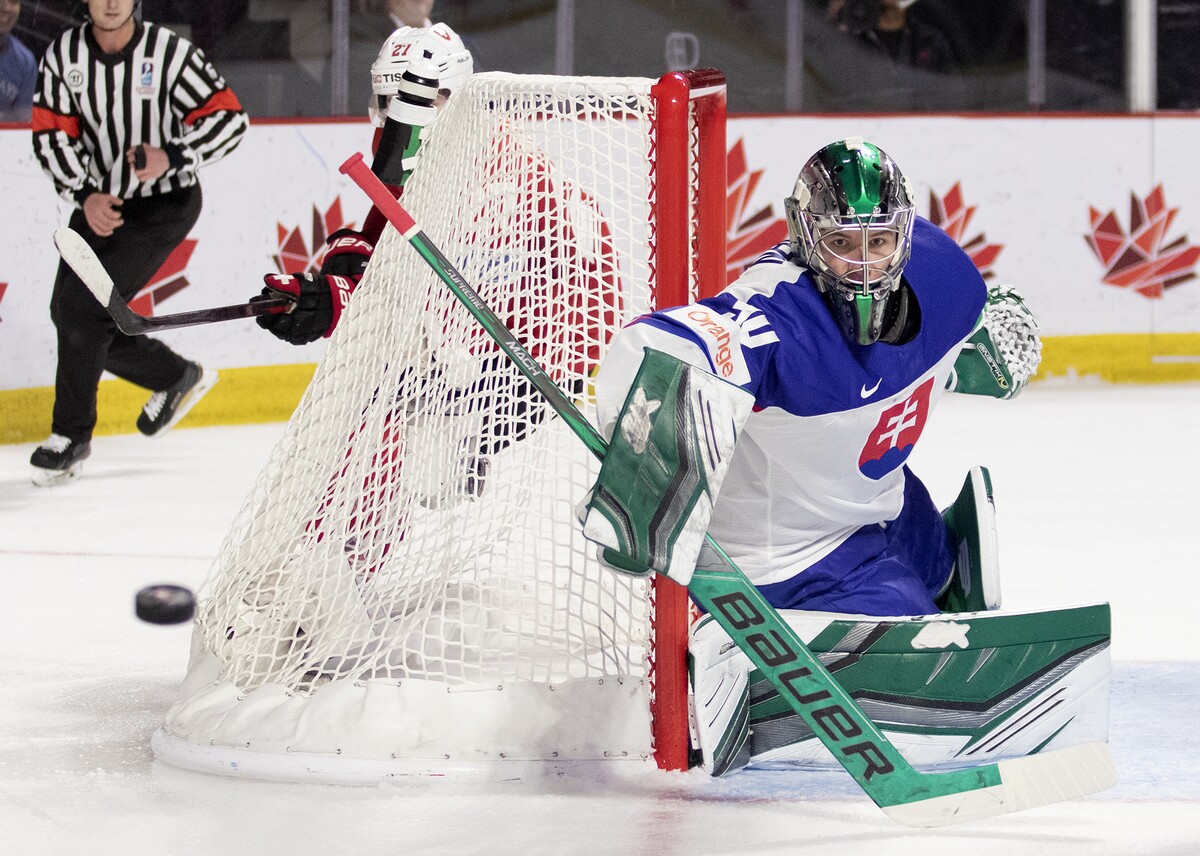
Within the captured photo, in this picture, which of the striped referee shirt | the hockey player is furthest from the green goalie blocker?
the striped referee shirt

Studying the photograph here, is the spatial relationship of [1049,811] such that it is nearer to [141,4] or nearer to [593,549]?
[593,549]

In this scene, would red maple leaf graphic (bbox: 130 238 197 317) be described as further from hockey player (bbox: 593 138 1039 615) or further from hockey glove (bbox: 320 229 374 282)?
hockey player (bbox: 593 138 1039 615)

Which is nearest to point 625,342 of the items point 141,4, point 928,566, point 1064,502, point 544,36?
point 928,566

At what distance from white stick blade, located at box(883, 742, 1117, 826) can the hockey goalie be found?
0.05 meters

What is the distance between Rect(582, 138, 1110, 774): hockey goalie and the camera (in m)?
1.92

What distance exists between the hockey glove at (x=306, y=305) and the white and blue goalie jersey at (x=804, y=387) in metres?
0.83

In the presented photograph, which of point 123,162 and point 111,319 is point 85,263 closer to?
point 111,319

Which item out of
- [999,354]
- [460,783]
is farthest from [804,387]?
[460,783]

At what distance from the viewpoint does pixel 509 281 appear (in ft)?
7.80

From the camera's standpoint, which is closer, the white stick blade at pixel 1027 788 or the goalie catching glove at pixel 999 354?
the white stick blade at pixel 1027 788

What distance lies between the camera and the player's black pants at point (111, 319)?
15.0 feet

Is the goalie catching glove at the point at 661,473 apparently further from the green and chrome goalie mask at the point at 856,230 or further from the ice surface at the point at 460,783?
the ice surface at the point at 460,783

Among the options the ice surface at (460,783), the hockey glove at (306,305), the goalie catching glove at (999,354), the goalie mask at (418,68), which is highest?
the goalie mask at (418,68)

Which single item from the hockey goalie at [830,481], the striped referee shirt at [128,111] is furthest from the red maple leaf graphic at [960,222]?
the hockey goalie at [830,481]
